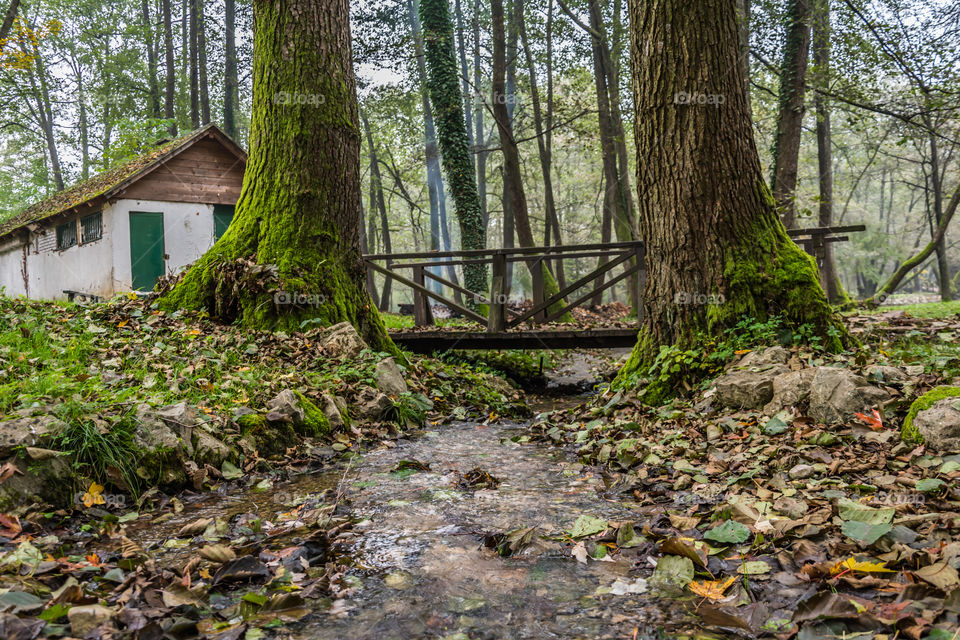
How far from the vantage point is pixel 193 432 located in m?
3.74

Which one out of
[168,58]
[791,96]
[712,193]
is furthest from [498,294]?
[168,58]

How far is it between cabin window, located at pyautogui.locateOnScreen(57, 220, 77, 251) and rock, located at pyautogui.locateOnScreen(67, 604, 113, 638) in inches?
817

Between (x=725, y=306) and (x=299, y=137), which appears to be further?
(x=299, y=137)

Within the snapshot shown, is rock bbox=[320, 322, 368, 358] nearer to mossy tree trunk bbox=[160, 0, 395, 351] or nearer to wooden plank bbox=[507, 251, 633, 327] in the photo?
mossy tree trunk bbox=[160, 0, 395, 351]

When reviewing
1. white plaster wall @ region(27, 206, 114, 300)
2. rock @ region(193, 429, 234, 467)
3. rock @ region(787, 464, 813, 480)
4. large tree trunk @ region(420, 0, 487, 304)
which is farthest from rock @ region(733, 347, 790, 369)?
white plaster wall @ region(27, 206, 114, 300)

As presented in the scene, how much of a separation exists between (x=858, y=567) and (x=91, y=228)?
21.2 meters

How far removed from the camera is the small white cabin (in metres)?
17.3

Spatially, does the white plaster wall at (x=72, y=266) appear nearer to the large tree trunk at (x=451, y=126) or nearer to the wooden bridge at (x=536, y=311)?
the large tree trunk at (x=451, y=126)

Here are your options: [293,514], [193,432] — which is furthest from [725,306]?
[193,432]

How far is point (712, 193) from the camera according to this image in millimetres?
5145

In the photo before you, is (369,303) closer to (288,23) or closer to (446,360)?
(446,360)

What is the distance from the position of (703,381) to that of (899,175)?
46.9m

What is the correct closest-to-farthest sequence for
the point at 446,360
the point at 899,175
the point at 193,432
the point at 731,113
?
the point at 193,432
the point at 731,113
the point at 446,360
the point at 899,175

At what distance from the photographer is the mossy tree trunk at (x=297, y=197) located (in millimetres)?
6766
